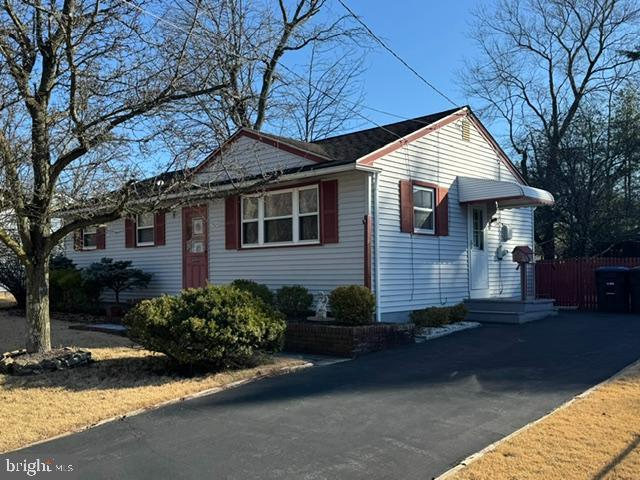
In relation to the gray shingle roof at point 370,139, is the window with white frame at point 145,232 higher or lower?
lower

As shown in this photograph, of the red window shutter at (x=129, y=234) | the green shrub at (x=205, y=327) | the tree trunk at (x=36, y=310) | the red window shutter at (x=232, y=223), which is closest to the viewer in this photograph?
the green shrub at (x=205, y=327)

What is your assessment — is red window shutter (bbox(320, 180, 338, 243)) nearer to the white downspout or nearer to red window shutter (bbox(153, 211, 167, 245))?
the white downspout

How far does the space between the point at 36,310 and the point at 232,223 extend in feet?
19.3

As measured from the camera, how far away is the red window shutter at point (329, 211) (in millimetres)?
11797

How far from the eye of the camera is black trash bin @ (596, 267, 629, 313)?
1516cm

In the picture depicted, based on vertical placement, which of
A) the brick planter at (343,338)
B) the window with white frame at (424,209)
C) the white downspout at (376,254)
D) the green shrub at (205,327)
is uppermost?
the window with white frame at (424,209)

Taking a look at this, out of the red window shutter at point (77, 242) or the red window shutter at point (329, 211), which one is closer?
the red window shutter at point (329, 211)

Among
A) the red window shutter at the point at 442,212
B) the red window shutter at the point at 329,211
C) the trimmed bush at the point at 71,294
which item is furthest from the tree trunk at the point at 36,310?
the red window shutter at the point at 442,212

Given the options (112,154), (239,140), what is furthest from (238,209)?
(112,154)

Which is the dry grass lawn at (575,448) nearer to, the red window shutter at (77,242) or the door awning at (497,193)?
the door awning at (497,193)

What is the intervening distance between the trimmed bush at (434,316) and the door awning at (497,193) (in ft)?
9.02

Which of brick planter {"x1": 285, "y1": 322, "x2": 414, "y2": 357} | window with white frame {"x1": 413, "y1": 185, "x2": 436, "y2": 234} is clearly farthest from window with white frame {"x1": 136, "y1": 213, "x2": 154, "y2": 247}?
window with white frame {"x1": 413, "y1": 185, "x2": 436, "y2": 234}

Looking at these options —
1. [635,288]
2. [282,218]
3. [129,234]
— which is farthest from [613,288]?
[129,234]

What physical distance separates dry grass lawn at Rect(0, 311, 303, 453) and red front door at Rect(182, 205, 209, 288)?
4.90m
